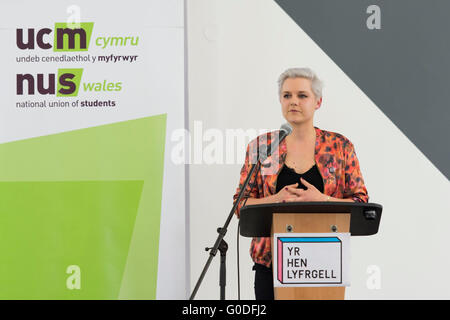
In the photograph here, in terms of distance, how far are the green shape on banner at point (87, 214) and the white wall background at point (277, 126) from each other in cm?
29

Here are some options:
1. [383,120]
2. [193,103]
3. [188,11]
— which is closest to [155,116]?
[193,103]

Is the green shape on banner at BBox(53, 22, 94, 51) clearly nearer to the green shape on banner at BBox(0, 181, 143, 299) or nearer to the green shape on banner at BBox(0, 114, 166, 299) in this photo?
the green shape on banner at BBox(0, 114, 166, 299)

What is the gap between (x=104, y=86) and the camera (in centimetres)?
292

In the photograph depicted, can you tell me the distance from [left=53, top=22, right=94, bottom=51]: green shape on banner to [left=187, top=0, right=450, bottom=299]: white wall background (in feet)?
1.89

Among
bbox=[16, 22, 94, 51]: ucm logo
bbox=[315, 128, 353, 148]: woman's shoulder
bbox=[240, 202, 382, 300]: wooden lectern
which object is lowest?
bbox=[240, 202, 382, 300]: wooden lectern

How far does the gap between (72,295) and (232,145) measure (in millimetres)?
1195

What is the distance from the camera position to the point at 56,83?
294 cm

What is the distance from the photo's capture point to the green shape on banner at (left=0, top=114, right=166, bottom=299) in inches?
113

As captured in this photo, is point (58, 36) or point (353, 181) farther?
point (58, 36)

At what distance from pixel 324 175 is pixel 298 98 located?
1.33 ft

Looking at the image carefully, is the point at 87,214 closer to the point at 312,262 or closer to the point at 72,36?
the point at 72,36

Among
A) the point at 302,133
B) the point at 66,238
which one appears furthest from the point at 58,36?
the point at 302,133

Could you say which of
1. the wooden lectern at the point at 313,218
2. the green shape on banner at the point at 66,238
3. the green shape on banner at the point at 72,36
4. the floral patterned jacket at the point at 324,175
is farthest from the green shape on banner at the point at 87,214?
the wooden lectern at the point at 313,218

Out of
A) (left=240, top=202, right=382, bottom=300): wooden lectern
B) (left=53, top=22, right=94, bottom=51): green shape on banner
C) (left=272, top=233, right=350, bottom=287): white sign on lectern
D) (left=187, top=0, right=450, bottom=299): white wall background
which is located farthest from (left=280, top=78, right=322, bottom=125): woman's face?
(left=53, top=22, right=94, bottom=51): green shape on banner
